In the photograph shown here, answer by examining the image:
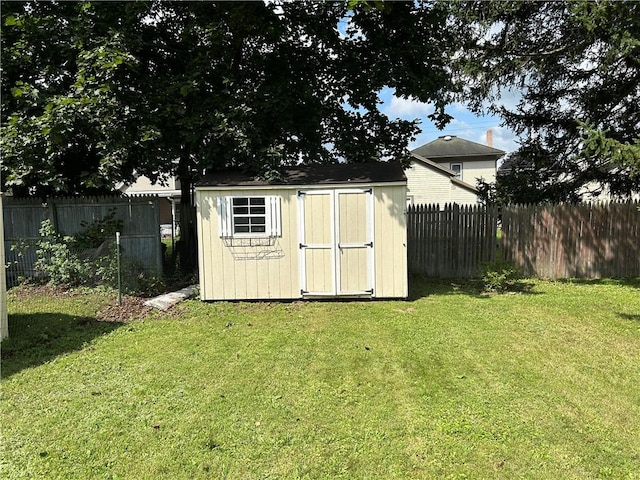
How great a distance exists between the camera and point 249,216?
7.34 m

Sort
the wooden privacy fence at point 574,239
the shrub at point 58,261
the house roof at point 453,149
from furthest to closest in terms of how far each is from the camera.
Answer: the house roof at point 453,149
the wooden privacy fence at point 574,239
the shrub at point 58,261

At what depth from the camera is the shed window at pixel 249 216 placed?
7270mm

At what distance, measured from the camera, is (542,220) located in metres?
9.44

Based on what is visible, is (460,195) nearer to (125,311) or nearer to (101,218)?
(101,218)

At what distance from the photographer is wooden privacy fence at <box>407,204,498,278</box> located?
948 cm

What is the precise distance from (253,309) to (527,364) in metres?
4.15

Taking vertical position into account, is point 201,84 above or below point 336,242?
above

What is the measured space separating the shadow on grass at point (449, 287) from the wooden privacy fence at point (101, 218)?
527 cm

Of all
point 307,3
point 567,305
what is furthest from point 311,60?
point 567,305

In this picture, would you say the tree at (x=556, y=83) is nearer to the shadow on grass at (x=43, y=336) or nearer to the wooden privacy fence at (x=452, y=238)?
the wooden privacy fence at (x=452, y=238)

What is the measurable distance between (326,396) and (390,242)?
3881 millimetres

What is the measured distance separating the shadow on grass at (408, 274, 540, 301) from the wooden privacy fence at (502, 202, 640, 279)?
0.88 m

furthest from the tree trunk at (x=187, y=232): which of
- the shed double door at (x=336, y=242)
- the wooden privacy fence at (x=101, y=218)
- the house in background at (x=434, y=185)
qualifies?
the house in background at (x=434, y=185)

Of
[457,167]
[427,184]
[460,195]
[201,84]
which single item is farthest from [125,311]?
[457,167]
